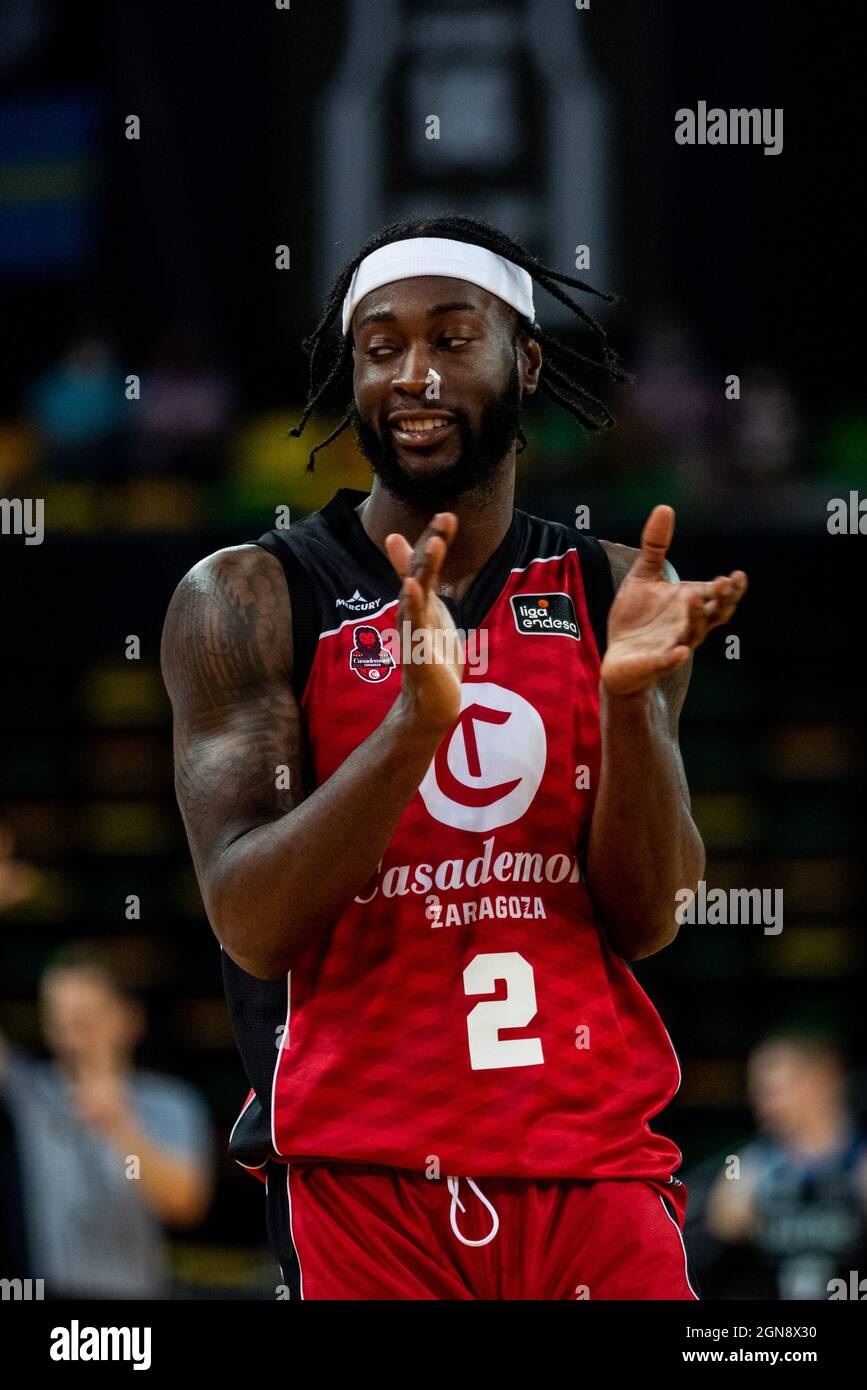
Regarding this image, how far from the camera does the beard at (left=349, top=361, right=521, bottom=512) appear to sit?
11.3ft

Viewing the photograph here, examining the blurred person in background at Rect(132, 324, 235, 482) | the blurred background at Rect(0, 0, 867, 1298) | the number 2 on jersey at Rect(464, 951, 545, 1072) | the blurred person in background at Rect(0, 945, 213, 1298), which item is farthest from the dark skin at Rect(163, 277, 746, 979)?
the blurred person in background at Rect(132, 324, 235, 482)

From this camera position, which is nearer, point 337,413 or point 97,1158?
point 97,1158

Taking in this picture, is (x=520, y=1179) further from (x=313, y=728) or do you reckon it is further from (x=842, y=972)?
(x=842, y=972)

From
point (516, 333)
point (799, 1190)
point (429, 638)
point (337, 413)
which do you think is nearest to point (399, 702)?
point (429, 638)

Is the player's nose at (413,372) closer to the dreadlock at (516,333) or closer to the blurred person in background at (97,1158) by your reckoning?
the dreadlock at (516,333)

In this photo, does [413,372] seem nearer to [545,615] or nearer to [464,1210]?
[545,615]

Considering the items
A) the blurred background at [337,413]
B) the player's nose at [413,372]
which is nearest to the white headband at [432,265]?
the player's nose at [413,372]

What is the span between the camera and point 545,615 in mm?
3426

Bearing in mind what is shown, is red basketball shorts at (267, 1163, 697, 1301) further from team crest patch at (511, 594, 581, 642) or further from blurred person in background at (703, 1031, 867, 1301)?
blurred person in background at (703, 1031, 867, 1301)

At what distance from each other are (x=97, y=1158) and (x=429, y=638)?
5.25 metres

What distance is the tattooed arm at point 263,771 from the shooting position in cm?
298
